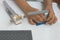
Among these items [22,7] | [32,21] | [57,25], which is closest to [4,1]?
[22,7]

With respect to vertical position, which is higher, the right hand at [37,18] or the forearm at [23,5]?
the forearm at [23,5]

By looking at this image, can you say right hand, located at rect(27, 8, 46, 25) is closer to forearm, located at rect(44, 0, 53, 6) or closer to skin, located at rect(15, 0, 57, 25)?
skin, located at rect(15, 0, 57, 25)

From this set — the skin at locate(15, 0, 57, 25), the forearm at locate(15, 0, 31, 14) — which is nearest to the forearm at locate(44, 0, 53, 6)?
the skin at locate(15, 0, 57, 25)

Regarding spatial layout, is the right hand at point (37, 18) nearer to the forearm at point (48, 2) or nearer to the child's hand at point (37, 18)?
the child's hand at point (37, 18)

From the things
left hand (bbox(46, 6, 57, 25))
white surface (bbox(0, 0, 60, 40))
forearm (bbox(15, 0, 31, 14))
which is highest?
forearm (bbox(15, 0, 31, 14))

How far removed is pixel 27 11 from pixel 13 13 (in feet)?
0.34

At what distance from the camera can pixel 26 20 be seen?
3.18 ft

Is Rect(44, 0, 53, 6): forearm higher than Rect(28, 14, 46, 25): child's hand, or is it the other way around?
Rect(44, 0, 53, 6): forearm

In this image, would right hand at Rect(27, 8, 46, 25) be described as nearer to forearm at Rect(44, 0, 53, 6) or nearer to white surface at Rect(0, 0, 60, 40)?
white surface at Rect(0, 0, 60, 40)

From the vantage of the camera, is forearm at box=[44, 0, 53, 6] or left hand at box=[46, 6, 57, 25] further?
forearm at box=[44, 0, 53, 6]

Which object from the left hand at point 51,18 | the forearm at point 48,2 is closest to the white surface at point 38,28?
the left hand at point 51,18

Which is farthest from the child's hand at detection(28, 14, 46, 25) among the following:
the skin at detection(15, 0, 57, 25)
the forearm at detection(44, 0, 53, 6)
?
the forearm at detection(44, 0, 53, 6)

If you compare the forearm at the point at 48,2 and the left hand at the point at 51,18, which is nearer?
the left hand at the point at 51,18

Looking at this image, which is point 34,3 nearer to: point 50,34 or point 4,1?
point 4,1
